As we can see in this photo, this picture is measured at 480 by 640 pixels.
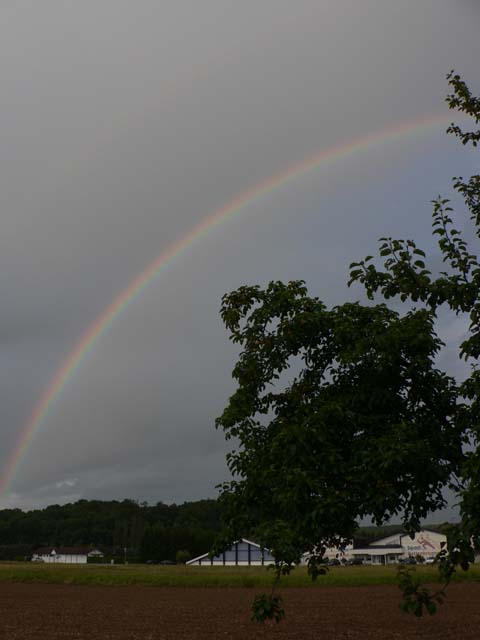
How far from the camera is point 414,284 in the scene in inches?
358

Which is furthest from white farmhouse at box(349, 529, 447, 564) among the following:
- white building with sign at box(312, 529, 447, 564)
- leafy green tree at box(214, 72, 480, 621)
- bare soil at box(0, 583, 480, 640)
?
leafy green tree at box(214, 72, 480, 621)

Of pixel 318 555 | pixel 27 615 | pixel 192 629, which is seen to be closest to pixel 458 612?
pixel 192 629

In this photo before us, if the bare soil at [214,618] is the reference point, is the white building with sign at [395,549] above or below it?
above

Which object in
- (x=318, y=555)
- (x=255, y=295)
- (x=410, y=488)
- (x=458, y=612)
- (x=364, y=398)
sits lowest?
(x=458, y=612)

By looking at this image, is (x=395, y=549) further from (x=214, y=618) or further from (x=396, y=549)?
(x=214, y=618)

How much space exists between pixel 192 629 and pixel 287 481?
2473 centimetres

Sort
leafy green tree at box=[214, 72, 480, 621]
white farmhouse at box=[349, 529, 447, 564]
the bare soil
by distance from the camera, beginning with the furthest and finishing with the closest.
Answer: white farmhouse at box=[349, 529, 447, 564] < the bare soil < leafy green tree at box=[214, 72, 480, 621]

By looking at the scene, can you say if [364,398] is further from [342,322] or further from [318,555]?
[318,555]

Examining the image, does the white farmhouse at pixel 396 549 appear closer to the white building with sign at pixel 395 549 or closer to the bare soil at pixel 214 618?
the white building with sign at pixel 395 549

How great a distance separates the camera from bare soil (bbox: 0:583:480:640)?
27922 millimetres

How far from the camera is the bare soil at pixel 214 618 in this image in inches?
1099

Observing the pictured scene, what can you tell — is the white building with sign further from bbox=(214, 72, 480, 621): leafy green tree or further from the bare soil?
bbox=(214, 72, 480, 621): leafy green tree

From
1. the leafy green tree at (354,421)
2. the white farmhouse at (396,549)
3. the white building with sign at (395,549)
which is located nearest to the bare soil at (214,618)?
the leafy green tree at (354,421)

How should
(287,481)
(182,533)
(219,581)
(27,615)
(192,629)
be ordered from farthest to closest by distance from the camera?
(182,533) < (219,581) < (27,615) < (192,629) < (287,481)
